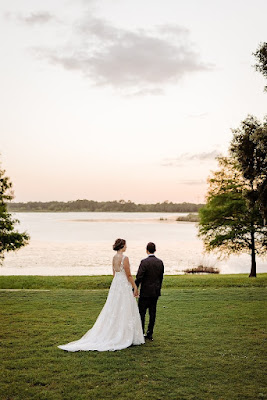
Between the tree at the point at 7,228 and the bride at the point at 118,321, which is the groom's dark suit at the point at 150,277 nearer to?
the bride at the point at 118,321

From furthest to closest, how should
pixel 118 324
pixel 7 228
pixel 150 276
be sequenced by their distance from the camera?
pixel 7 228
pixel 150 276
pixel 118 324

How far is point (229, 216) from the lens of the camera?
33.7 m

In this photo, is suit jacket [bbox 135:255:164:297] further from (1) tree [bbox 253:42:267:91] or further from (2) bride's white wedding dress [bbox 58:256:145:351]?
(1) tree [bbox 253:42:267:91]

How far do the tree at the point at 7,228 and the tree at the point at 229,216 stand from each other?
14.8 meters

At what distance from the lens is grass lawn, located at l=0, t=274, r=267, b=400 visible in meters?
6.98

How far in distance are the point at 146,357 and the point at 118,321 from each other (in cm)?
130

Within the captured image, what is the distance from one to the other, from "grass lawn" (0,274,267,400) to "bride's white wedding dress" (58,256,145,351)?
1.18 ft

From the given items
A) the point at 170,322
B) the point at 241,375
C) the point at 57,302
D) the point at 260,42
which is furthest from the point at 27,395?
the point at 260,42

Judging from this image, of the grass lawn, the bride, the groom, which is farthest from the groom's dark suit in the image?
the grass lawn

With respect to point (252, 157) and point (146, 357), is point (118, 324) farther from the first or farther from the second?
point (252, 157)

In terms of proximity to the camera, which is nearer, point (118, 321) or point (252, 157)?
point (118, 321)

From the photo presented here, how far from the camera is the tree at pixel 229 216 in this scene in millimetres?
32875

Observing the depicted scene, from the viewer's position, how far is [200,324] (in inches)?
484

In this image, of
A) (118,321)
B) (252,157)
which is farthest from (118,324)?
Answer: (252,157)
